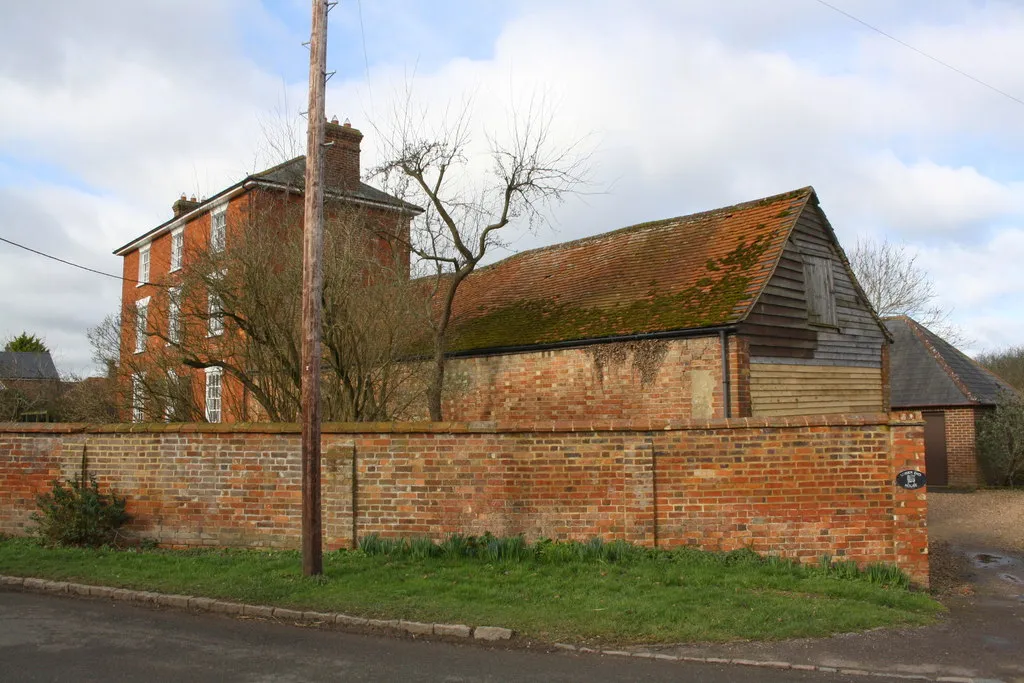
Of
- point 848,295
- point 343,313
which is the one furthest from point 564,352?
point 848,295

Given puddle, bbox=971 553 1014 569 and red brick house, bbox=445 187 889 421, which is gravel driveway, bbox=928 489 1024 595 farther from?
red brick house, bbox=445 187 889 421

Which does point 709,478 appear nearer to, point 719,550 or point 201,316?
point 719,550

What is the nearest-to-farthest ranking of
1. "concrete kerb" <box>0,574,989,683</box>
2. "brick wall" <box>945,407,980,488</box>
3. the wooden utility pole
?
"concrete kerb" <box>0,574,989,683</box>, the wooden utility pole, "brick wall" <box>945,407,980,488</box>

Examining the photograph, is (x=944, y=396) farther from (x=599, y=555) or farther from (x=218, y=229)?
(x=218, y=229)

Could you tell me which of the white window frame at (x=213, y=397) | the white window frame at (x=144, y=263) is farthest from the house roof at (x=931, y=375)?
the white window frame at (x=144, y=263)

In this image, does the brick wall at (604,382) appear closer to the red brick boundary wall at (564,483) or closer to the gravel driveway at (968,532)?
the red brick boundary wall at (564,483)

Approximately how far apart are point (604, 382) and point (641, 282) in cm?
274

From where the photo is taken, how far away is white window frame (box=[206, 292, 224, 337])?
1387 cm

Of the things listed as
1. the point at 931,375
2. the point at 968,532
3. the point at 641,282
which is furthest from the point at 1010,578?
the point at 931,375

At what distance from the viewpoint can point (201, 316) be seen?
45.5 feet

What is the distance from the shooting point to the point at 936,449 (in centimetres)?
2386

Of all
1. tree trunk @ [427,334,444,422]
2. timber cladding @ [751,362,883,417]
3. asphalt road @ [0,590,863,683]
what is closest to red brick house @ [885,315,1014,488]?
timber cladding @ [751,362,883,417]

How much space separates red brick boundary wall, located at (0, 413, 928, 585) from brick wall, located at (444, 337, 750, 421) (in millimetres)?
3253

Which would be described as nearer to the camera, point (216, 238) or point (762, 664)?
point (762, 664)
